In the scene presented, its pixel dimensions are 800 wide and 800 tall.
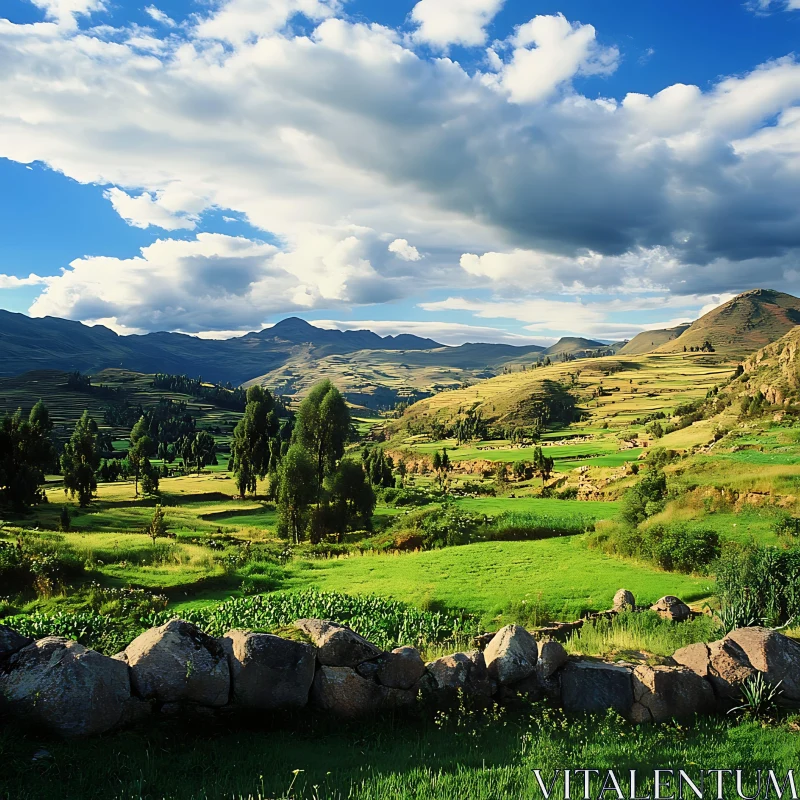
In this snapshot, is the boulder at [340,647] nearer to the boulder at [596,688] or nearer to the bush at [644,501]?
the boulder at [596,688]

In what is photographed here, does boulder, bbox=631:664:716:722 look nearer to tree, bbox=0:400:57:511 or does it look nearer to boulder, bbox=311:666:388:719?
boulder, bbox=311:666:388:719

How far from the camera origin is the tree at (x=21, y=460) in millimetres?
58438

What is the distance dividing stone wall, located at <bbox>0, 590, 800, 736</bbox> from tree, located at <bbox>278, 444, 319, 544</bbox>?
40.6 meters

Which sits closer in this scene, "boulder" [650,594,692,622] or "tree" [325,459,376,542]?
"boulder" [650,594,692,622]

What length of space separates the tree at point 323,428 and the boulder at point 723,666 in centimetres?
4821

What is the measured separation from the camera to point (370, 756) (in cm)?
833

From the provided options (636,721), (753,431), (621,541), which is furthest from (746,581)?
(753,431)

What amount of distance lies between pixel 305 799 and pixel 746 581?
48.5ft

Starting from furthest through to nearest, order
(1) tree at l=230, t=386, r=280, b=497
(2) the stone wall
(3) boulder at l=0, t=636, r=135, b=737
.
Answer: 1. (1) tree at l=230, t=386, r=280, b=497
2. (2) the stone wall
3. (3) boulder at l=0, t=636, r=135, b=737

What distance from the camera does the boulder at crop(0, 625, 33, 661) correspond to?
28.7 feet

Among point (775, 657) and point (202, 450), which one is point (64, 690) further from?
point (202, 450)

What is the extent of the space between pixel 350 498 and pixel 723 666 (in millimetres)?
44783

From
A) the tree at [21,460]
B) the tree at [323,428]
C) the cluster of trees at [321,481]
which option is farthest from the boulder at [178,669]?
the tree at [21,460]

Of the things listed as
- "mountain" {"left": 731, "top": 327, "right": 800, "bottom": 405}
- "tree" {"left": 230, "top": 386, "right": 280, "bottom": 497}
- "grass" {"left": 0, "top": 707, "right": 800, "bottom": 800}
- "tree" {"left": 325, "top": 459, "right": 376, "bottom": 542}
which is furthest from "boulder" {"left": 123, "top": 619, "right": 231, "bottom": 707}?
"mountain" {"left": 731, "top": 327, "right": 800, "bottom": 405}
